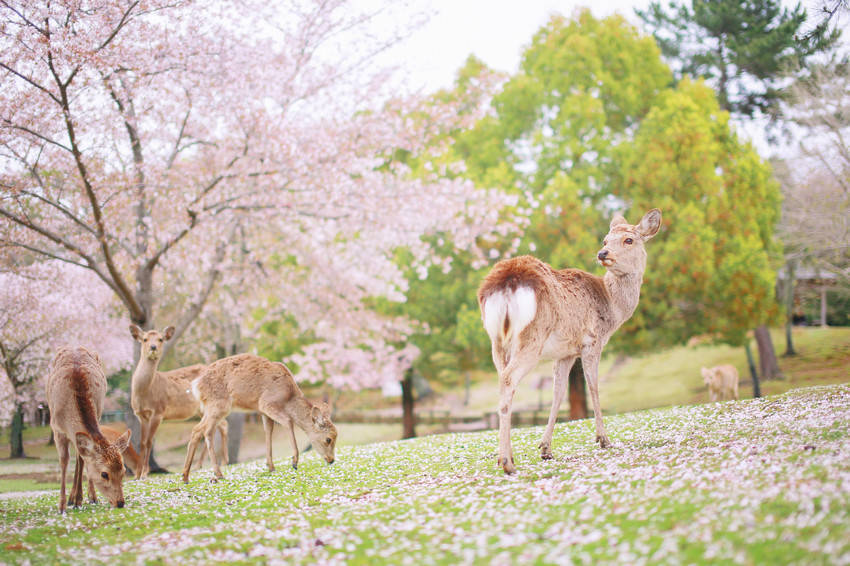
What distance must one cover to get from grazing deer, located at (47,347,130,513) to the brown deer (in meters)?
4.42

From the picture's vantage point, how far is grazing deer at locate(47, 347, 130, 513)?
7457 millimetres

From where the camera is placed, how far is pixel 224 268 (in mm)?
14375

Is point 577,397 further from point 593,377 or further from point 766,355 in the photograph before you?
point 593,377

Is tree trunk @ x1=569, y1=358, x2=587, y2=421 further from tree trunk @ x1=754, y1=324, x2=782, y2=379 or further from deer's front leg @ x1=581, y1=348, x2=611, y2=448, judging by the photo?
deer's front leg @ x1=581, y1=348, x2=611, y2=448

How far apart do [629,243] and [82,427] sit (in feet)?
23.4

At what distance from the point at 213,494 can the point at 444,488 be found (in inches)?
126

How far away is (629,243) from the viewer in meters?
8.57

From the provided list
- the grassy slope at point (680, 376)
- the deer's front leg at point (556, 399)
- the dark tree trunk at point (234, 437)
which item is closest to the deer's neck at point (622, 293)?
the deer's front leg at point (556, 399)

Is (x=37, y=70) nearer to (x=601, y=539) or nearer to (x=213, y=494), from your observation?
(x=213, y=494)

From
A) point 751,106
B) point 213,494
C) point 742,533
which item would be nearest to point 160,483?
point 213,494

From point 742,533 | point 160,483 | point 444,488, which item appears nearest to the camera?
point 742,533

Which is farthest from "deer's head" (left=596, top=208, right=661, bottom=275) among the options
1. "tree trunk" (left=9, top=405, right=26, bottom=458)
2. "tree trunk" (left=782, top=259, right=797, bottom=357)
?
"tree trunk" (left=782, top=259, right=797, bottom=357)

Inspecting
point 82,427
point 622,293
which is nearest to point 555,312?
point 622,293

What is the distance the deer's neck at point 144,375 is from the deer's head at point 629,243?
7.35m
